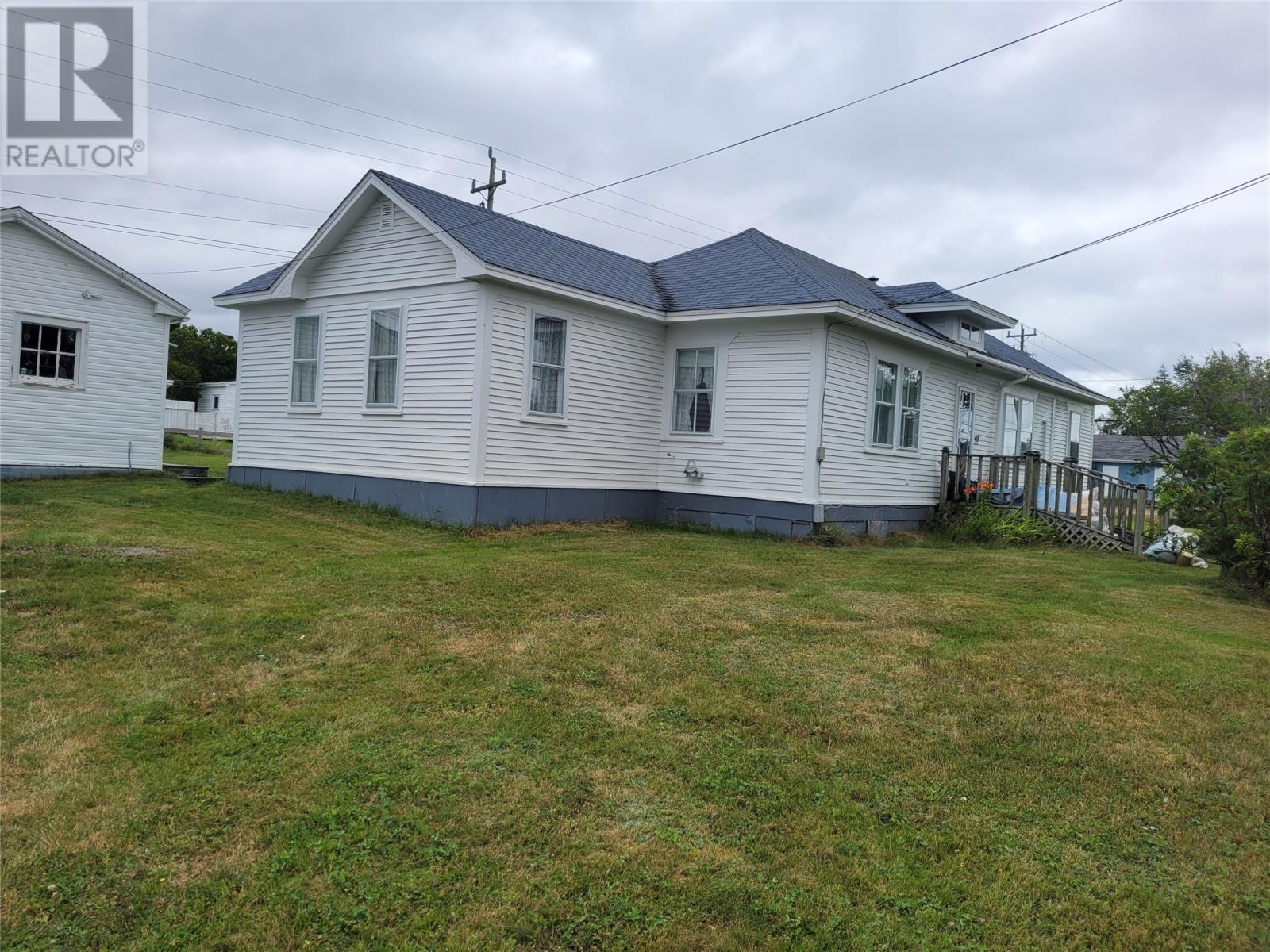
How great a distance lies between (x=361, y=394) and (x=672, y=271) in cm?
647

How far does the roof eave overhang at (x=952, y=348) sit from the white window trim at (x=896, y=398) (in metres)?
0.40

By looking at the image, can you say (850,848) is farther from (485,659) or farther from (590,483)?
(590,483)

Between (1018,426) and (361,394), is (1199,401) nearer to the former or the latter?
(1018,426)

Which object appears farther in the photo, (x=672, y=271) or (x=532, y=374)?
(x=672, y=271)

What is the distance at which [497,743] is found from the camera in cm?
440

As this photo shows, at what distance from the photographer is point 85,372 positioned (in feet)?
54.5

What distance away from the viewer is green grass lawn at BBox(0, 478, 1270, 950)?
308 centimetres

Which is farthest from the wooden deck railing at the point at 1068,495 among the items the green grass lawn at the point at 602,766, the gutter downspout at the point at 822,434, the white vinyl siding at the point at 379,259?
the white vinyl siding at the point at 379,259

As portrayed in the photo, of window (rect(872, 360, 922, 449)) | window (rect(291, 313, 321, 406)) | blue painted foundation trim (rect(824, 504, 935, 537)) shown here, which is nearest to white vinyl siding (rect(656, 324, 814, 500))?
blue painted foundation trim (rect(824, 504, 935, 537))

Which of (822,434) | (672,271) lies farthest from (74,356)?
(822,434)

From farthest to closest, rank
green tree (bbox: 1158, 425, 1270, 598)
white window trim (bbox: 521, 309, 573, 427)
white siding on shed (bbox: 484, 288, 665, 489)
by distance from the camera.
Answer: white window trim (bbox: 521, 309, 573, 427)
white siding on shed (bbox: 484, 288, 665, 489)
green tree (bbox: 1158, 425, 1270, 598)

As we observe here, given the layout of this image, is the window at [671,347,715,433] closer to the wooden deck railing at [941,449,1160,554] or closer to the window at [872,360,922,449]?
the window at [872,360,922,449]

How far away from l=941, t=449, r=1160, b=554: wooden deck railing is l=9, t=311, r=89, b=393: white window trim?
53.7 feet

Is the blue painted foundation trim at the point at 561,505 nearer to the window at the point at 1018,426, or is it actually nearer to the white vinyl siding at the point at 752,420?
the white vinyl siding at the point at 752,420
